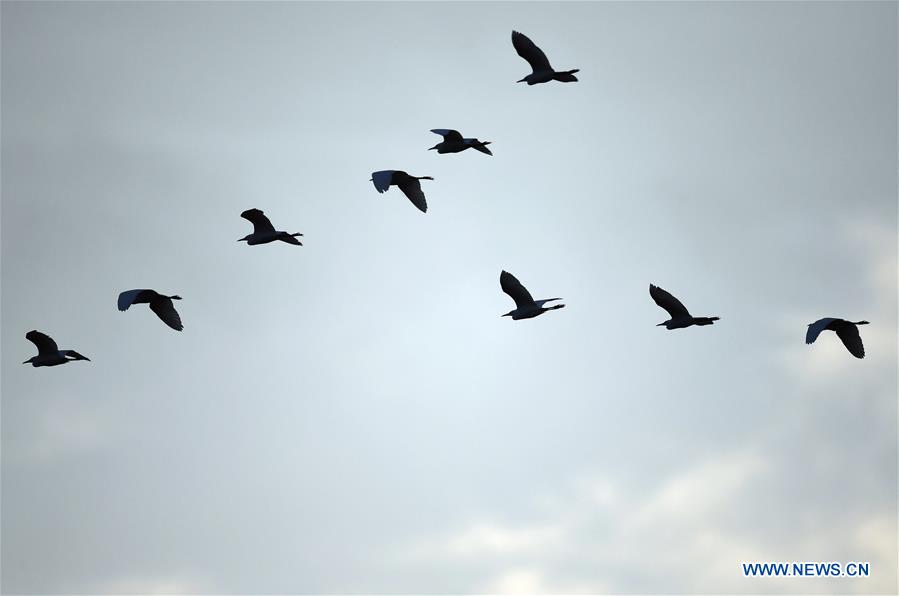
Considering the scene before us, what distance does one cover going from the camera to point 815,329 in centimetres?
5194

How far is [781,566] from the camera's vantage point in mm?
107375

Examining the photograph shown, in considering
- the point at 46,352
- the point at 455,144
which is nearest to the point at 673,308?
the point at 455,144

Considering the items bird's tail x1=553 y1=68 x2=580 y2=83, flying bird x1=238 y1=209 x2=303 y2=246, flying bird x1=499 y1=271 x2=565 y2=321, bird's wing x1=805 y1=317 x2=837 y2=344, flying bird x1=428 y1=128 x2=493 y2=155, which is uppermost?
bird's tail x1=553 y1=68 x2=580 y2=83

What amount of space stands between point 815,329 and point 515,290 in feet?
45.4

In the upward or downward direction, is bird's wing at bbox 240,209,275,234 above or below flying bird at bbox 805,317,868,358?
above

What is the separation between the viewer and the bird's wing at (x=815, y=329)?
50.4 m

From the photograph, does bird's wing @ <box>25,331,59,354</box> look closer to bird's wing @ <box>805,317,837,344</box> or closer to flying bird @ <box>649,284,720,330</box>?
flying bird @ <box>649,284,720,330</box>

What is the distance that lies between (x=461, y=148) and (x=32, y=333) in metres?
23.6

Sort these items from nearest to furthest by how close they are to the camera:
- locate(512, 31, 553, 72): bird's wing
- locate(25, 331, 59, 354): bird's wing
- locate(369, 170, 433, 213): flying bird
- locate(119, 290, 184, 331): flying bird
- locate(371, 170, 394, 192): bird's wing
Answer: locate(371, 170, 394, 192): bird's wing → locate(119, 290, 184, 331): flying bird → locate(369, 170, 433, 213): flying bird → locate(512, 31, 553, 72): bird's wing → locate(25, 331, 59, 354): bird's wing

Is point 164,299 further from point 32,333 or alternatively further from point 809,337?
point 809,337

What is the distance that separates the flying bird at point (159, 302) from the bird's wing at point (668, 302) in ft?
74.4

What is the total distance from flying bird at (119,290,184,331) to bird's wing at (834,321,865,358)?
31.0 m

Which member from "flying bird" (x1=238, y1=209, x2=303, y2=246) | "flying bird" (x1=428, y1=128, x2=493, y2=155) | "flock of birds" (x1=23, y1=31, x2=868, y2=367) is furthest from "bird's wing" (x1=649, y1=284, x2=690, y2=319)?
"flying bird" (x1=238, y1=209, x2=303, y2=246)

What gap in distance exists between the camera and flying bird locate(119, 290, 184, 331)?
5529cm
